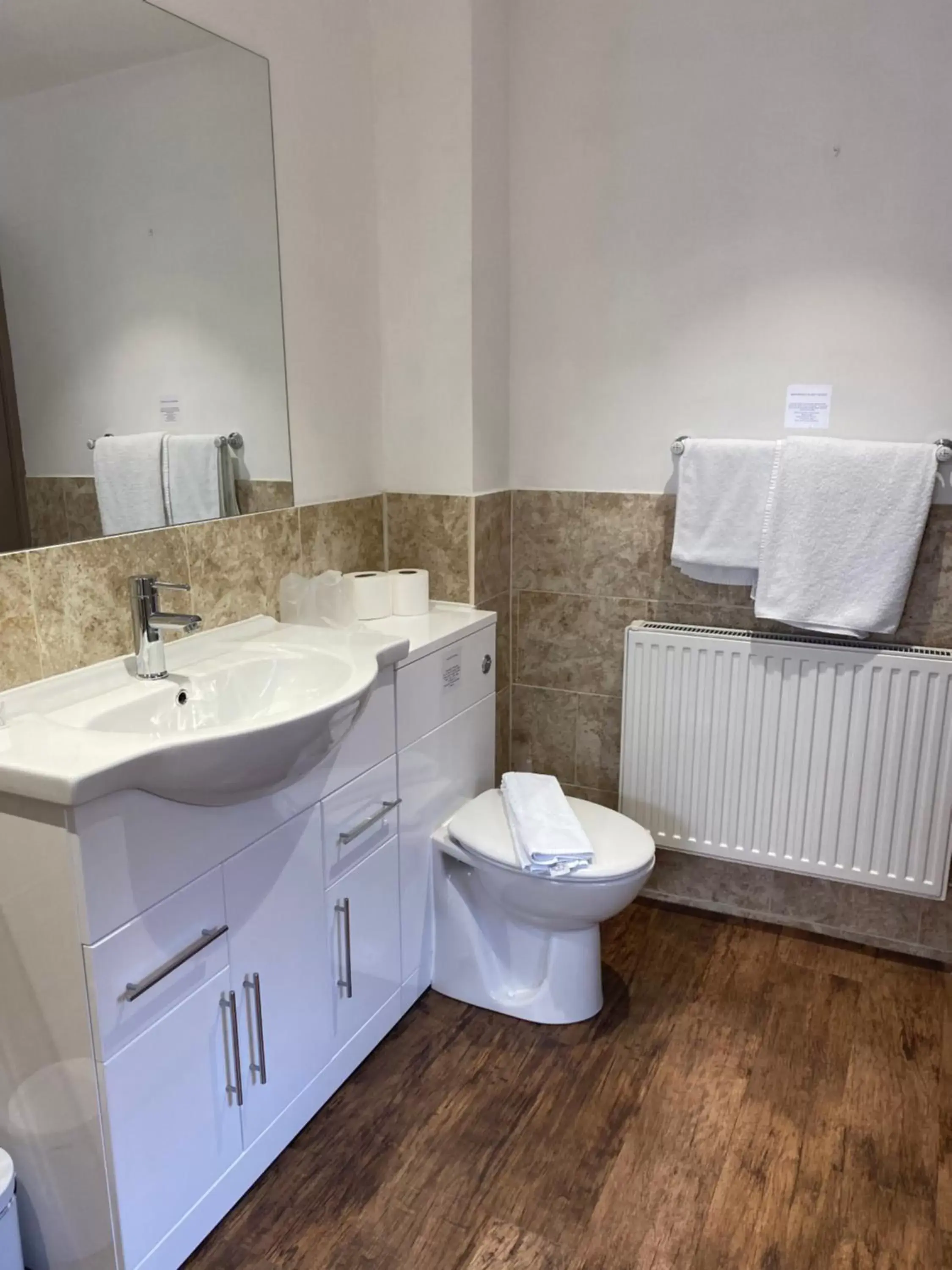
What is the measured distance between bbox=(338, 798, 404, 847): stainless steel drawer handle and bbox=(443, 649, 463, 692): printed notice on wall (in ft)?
0.94

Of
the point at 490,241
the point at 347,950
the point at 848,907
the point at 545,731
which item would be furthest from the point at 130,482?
the point at 848,907

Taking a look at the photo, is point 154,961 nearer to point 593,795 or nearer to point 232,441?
point 232,441

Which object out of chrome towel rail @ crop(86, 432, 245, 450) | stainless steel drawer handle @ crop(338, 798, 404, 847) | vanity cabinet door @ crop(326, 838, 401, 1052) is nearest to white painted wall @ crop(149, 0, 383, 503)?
chrome towel rail @ crop(86, 432, 245, 450)

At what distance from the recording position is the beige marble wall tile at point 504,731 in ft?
8.39

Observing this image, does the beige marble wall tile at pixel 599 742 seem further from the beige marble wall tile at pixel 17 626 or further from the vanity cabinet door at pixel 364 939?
the beige marble wall tile at pixel 17 626

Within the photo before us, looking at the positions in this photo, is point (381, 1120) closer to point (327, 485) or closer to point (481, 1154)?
point (481, 1154)

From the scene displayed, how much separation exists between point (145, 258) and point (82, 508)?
0.48m

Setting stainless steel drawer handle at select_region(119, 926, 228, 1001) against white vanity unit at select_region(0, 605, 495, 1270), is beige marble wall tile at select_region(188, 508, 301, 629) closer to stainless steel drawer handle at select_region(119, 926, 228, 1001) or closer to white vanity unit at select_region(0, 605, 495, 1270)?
white vanity unit at select_region(0, 605, 495, 1270)

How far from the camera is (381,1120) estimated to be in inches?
68.9

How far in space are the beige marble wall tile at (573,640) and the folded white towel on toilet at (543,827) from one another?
0.41 metres

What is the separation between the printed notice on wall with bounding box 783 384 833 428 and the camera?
210 centimetres

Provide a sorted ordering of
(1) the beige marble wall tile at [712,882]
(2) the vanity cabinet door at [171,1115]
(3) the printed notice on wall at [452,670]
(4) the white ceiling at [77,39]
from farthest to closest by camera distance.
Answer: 1. (1) the beige marble wall tile at [712,882]
2. (3) the printed notice on wall at [452,670]
3. (4) the white ceiling at [77,39]
4. (2) the vanity cabinet door at [171,1115]

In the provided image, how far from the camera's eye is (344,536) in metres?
2.25

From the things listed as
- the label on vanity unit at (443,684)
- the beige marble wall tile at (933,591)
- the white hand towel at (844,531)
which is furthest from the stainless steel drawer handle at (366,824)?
the beige marble wall tile at (933,591)
